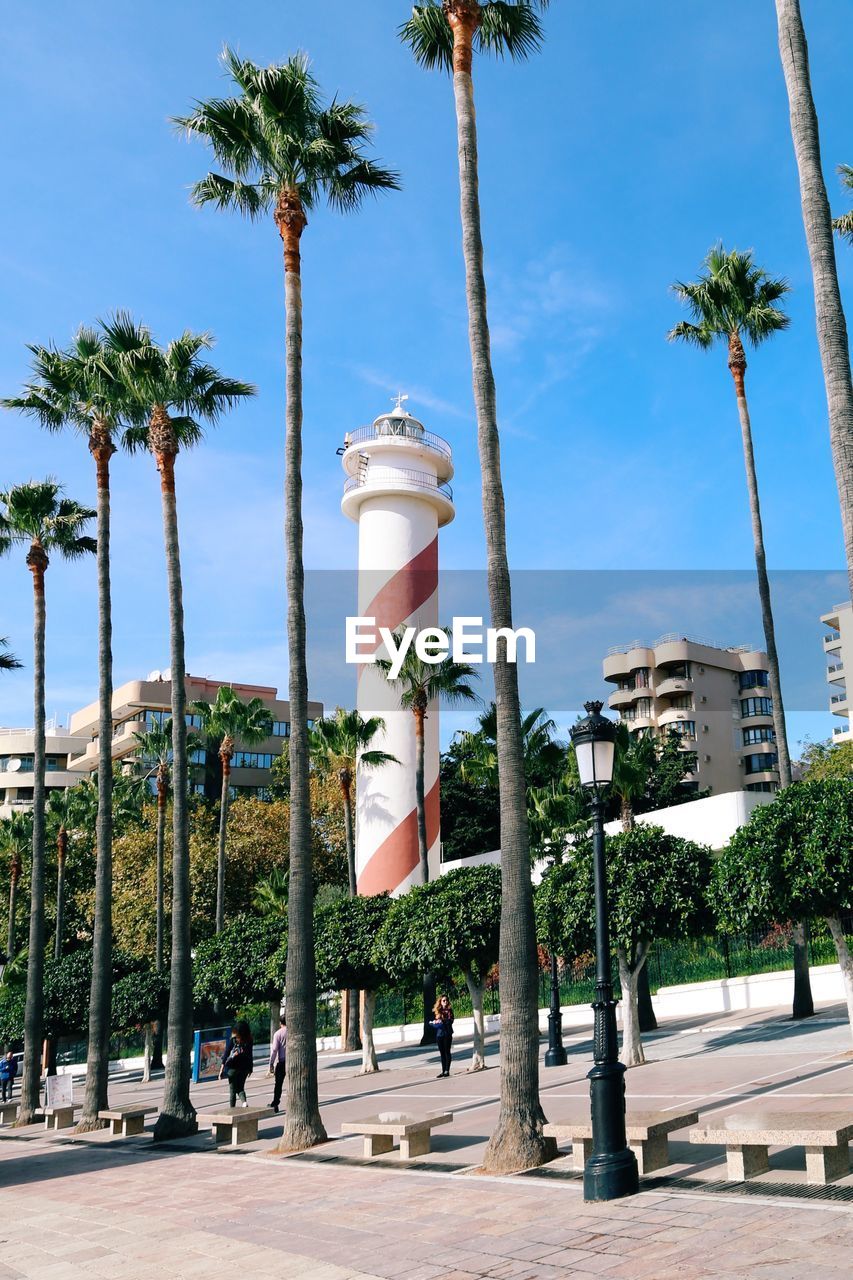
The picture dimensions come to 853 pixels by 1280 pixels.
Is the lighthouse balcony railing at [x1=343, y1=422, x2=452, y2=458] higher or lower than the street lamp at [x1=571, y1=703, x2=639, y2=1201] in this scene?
higher

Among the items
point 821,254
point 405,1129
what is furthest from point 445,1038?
point 821,254

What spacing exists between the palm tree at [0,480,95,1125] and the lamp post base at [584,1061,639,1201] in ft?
65.4

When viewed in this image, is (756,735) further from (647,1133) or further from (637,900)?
(647,1133)

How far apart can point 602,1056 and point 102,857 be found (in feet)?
52.9

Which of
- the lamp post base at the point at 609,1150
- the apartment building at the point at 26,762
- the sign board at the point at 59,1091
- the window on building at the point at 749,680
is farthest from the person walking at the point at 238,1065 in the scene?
the apartment building at the point at 26,762

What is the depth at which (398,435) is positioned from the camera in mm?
41562

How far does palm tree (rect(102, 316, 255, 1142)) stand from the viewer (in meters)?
19.5

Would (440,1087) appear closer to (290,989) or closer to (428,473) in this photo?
(290,989)

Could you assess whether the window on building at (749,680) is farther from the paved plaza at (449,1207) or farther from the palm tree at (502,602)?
the palm tree at (502,602)

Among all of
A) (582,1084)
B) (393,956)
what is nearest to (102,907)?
(393,956)

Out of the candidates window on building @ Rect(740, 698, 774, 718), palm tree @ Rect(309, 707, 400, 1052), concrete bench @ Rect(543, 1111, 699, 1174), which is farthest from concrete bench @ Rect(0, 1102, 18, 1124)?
window on building @ Rect(740, 698, 774, 718)

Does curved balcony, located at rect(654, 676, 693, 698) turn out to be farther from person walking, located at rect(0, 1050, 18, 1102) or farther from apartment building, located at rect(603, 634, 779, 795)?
person walking, located at rect(0, 1050, 18, 1102)

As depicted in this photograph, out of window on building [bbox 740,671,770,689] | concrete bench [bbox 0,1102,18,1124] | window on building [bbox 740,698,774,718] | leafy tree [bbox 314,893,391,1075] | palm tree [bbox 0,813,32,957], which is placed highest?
window on building [bbox 740,671,770,689]

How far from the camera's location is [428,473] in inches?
1647
